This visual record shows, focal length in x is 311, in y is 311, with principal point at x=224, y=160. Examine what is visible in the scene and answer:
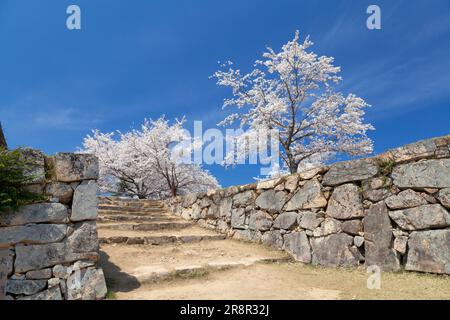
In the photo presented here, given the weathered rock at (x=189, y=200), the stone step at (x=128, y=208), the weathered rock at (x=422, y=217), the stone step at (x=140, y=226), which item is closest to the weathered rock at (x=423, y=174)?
the weathered rock at (x=422, y=217)

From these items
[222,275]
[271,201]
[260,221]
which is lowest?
[222,275]

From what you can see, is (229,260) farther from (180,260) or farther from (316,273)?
(316,273)

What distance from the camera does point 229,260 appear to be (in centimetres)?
522

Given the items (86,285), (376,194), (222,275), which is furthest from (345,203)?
(86,285)

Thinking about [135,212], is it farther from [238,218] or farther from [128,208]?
[238,218]

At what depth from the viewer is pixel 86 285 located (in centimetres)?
358

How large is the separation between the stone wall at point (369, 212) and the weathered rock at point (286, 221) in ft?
0.06

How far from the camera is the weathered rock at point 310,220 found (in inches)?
203

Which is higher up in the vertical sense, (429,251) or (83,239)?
(83,239)

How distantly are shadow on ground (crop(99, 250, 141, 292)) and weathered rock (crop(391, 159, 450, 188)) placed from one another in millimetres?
3858

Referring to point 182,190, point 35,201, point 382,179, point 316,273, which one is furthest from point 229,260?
point 182,190

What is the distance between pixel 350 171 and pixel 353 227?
0.87 m
